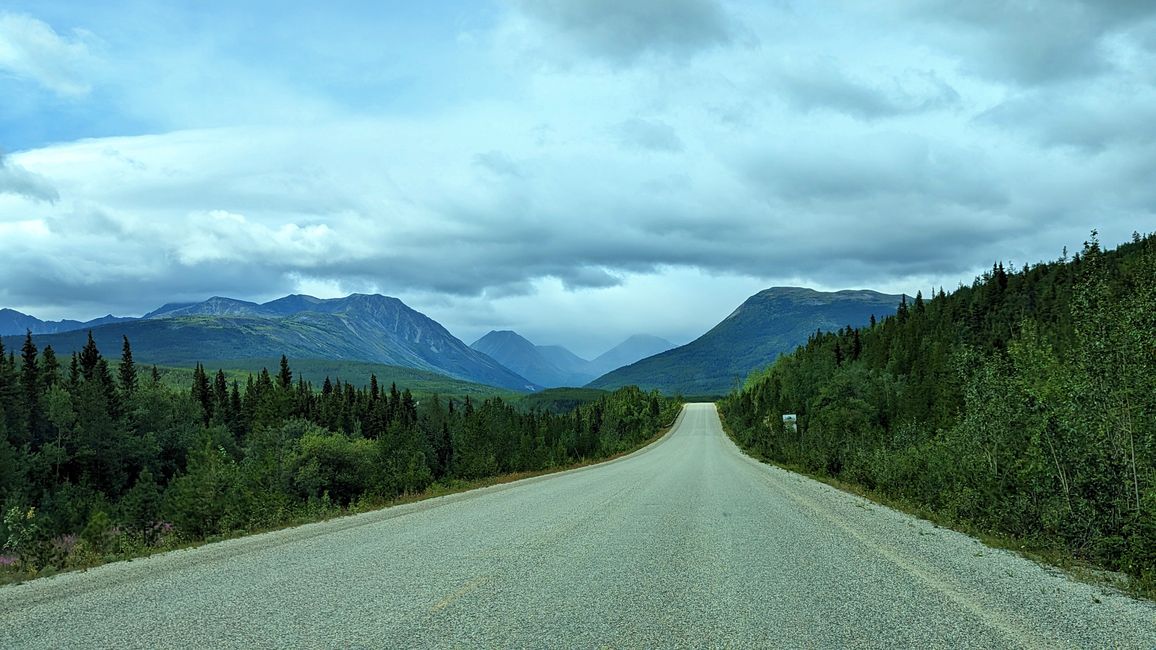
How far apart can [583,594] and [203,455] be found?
19.6 m

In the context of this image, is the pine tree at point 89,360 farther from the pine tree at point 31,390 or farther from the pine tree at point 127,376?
the pine tree at point 31,390

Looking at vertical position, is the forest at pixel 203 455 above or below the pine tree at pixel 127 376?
below

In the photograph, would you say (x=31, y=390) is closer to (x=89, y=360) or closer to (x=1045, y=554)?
(x=89, y=360)

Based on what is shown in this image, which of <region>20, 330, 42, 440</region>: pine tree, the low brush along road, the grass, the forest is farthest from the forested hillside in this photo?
<region>20, 330, 42, 440</region>: pine tree

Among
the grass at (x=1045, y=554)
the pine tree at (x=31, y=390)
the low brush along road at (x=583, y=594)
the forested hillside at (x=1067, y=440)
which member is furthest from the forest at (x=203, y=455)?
the forested hillside at (x=1067, y=440)

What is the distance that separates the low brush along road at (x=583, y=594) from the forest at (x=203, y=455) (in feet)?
12.3

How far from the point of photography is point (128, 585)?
30.9 ft

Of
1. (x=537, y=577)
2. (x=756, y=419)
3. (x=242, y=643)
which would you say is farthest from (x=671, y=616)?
(x=756, y=419)

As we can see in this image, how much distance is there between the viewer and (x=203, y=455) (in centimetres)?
2272

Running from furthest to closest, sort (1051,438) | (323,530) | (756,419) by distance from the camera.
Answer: (756,419), (323,530), (1051,438)

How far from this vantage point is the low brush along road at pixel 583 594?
22.0ft

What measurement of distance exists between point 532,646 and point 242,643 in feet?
9.84

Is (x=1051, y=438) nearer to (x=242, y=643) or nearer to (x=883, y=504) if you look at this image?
(x=883, y=504)

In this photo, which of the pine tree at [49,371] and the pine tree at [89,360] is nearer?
the pine tree at [49,371]
